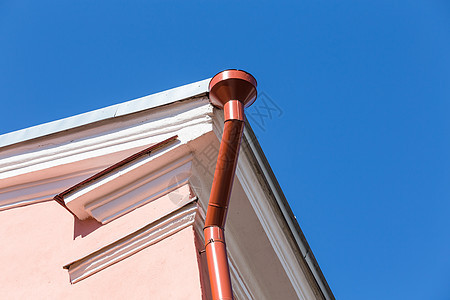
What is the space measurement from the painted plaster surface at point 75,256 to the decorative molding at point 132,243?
33mm

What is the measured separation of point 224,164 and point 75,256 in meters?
1.06

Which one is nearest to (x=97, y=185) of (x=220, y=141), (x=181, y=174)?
(x=181, y=174)

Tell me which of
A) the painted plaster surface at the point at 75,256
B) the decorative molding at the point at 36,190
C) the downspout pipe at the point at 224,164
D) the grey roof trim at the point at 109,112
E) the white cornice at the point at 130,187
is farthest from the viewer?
the decorative molding at the point at 36,190

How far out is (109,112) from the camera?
451 centimetres

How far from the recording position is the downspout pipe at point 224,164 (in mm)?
3414

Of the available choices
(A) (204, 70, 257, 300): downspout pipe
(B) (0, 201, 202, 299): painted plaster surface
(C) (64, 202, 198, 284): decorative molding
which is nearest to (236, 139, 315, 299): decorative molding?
(A) (204, 70, 257, 300): downspout pipe

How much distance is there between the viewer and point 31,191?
14.8ft

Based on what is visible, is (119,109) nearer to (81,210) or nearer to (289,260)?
(81,210)

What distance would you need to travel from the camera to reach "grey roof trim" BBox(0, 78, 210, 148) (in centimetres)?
432

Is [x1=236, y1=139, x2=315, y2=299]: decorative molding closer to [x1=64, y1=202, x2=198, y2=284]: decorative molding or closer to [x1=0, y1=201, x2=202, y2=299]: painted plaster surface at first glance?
[x1=64, y1=202, x2=198, y2=284]: decorative molding

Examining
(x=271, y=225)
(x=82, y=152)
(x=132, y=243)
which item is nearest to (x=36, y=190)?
(x=82, y=152)

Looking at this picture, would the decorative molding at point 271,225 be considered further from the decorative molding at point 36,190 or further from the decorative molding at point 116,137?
the decorative molding at point 36,190

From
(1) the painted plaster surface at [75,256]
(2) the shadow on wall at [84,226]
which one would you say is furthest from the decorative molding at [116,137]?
(2) the shadow on wall at [84,226]

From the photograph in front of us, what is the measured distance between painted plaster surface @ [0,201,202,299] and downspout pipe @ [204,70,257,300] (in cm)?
13
